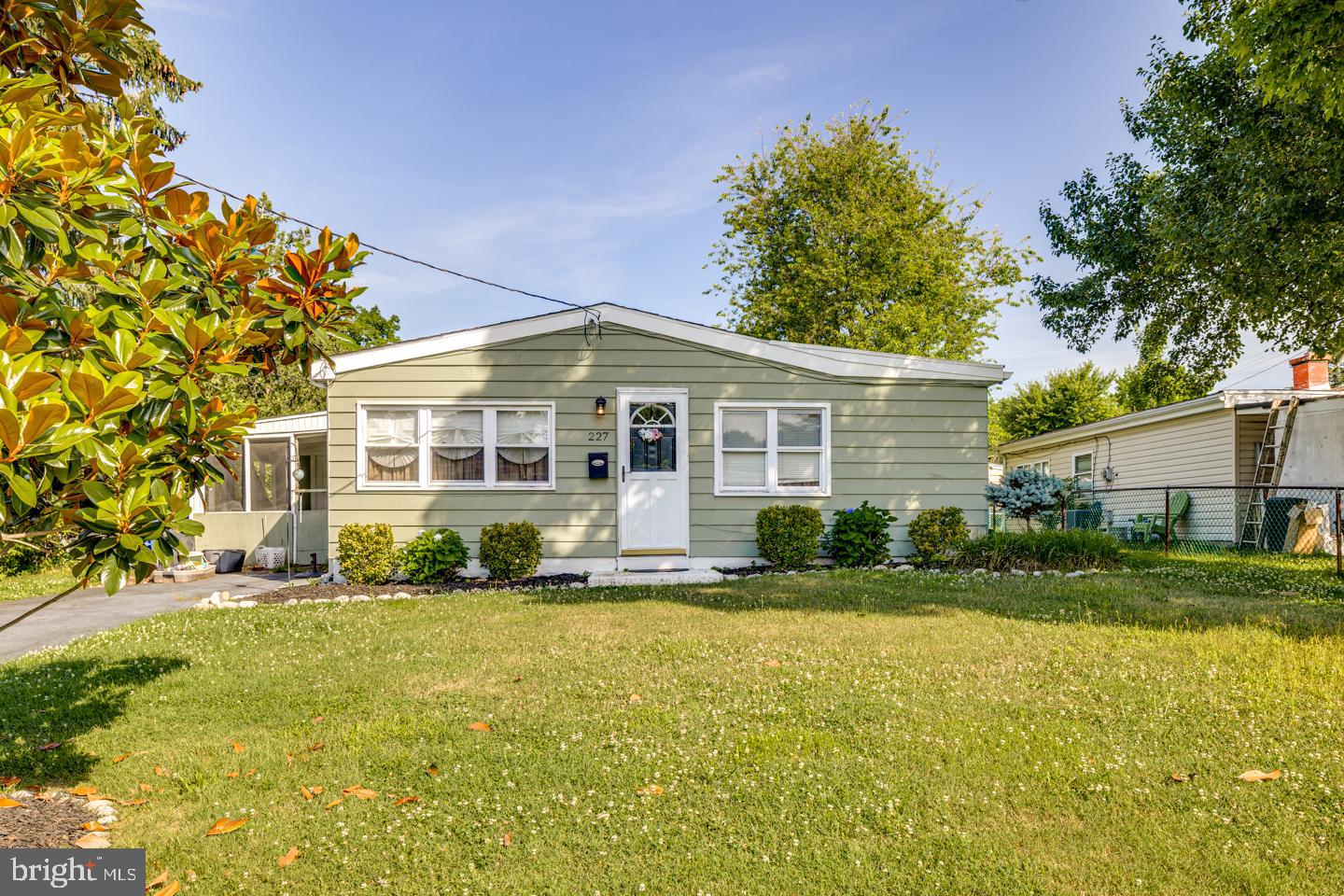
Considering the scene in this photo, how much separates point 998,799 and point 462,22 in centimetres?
1143

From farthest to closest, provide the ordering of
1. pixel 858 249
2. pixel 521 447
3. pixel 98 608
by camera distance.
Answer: pixel 858 249
pixel 521 447
pixel 98 608

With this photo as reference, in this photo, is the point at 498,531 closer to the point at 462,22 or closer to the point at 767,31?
the point at 462,22

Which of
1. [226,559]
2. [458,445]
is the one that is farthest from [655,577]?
[226,559]

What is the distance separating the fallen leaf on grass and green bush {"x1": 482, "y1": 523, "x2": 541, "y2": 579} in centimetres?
660

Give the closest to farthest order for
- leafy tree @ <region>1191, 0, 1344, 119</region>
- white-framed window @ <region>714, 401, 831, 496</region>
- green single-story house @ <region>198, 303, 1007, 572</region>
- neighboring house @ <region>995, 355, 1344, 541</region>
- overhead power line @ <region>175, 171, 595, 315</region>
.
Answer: leafy tree @ <region>1191, 0, 1344, 119</region> → overhead power line @ <region>175, 171, 595, 315</region> → green single-story house @ <region>198, 303, 1007, 572</region> → white-framed window @ <region>714, 401, 831, 496</region> → neighboring house @ <region>995, 355, 1344, 541</region>

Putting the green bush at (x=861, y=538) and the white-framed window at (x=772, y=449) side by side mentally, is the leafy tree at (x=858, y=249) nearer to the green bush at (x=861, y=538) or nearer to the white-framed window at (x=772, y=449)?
the white-framed window at (x=772, y=449)

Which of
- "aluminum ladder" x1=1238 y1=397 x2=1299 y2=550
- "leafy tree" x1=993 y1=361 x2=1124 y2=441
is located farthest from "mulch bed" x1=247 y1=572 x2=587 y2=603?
"leafy tree" x1=993 y1=361 x2=1124 y2=441

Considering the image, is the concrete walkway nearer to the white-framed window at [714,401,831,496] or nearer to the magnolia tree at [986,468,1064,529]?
the white-framed window at [714,401,831,496]

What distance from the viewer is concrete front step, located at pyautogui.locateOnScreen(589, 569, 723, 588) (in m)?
9.02

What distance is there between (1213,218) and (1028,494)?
16.3ft

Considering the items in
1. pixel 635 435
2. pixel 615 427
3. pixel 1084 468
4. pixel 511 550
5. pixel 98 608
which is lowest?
pixel 98 608

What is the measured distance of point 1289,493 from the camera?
1372 centimetres

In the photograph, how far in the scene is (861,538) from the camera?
10.1 metres

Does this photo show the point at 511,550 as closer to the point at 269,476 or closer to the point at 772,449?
Answer: the point at 772,449
